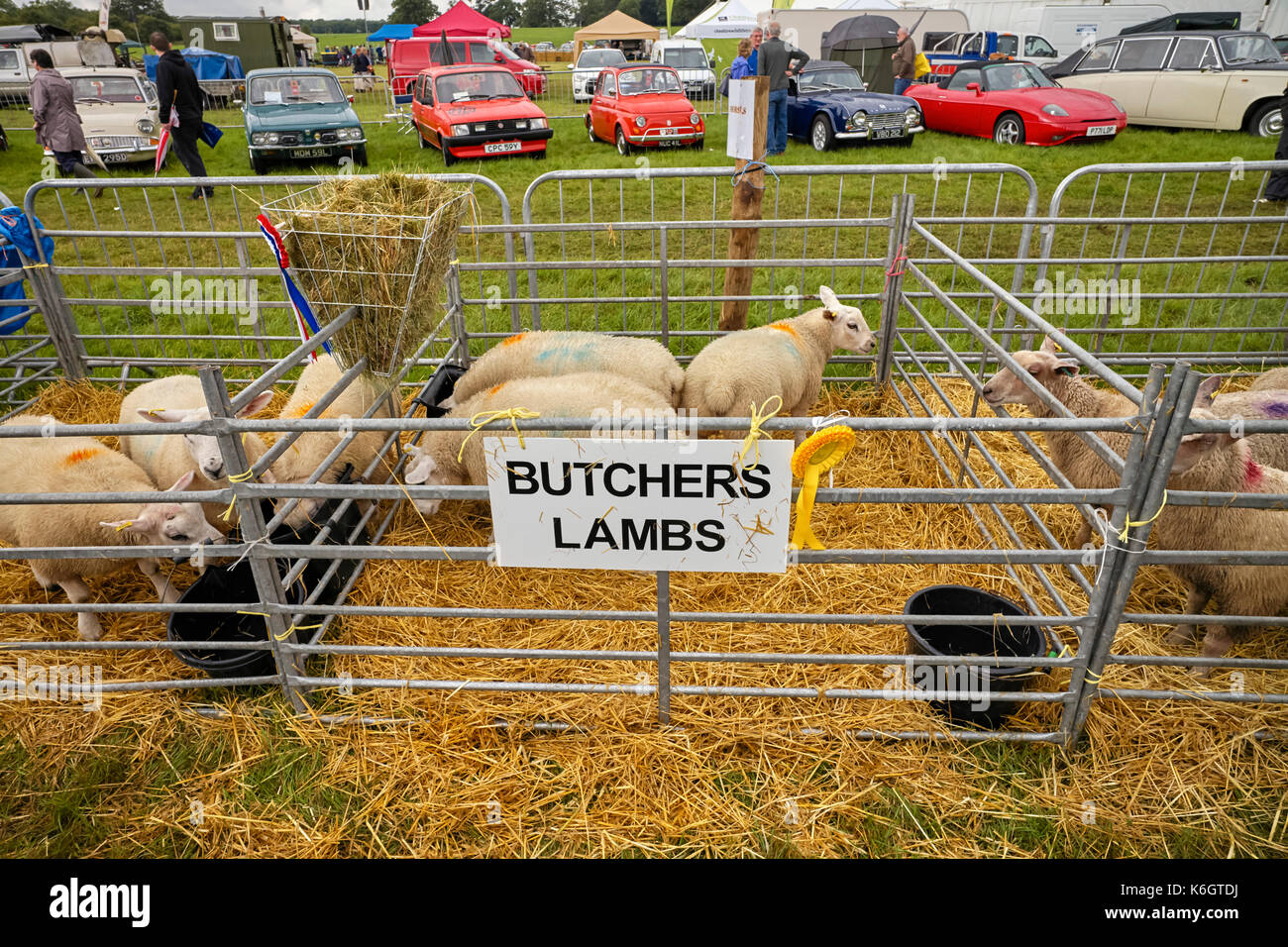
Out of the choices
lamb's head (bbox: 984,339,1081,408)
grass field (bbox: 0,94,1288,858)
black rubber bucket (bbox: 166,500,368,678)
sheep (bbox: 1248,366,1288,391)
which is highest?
lamb's head (bbox: 984,339,1081,408)

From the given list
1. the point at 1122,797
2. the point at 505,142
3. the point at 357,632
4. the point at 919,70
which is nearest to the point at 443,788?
the point at 357,632

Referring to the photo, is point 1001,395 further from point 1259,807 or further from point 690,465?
point 690,465

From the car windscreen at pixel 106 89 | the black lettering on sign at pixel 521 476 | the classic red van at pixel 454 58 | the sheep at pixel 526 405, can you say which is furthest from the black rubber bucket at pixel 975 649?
the classic red van at pixel 454 58

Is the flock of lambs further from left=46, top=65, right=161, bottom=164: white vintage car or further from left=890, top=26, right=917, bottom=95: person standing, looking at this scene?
left=890, top=26, right=917, bottom=95: person standing

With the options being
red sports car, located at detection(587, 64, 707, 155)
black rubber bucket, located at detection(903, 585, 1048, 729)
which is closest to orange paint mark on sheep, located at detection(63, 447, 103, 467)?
black rubber bucket, located at detection(903, 585, 1048, 729)

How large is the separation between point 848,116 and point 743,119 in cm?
1019

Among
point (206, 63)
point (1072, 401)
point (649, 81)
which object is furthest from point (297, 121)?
point (206, 63)

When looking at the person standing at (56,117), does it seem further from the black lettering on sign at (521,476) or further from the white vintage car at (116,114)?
the black lettering on sign at (521,476)

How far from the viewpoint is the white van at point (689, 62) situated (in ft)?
→ 69.6

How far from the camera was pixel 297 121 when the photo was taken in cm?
1388

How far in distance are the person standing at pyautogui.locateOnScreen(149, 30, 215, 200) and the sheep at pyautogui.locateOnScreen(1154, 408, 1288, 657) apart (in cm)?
1267

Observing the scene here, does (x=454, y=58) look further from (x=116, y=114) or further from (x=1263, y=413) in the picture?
(x=1263, y=413)

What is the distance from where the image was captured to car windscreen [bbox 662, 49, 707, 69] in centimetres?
2117

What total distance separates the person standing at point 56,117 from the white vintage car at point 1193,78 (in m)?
19.0
